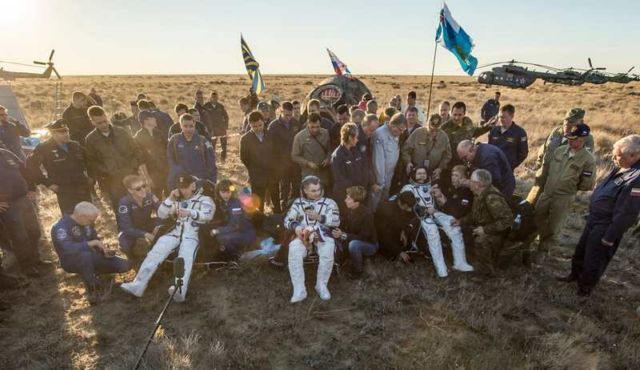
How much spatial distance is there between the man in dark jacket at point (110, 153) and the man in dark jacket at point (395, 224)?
4897 millimetres

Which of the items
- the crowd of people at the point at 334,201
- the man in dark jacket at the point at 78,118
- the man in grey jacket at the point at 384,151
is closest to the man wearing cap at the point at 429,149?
the crowd of people at the point at 334,201

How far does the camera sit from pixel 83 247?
207 inches

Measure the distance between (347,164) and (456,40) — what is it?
525cm

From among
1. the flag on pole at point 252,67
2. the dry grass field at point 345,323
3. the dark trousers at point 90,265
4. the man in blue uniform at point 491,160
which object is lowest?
the dry grass field at point 345,323

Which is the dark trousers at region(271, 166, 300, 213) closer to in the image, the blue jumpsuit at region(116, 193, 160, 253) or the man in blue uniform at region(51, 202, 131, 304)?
the blue jumpsuit at region(116, 193, 160, 253)

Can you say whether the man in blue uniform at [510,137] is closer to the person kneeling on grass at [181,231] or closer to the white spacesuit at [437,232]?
the white spacesuit at [437,232]

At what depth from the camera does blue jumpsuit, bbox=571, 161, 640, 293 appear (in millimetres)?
4496

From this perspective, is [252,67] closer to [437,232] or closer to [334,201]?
[334,201]

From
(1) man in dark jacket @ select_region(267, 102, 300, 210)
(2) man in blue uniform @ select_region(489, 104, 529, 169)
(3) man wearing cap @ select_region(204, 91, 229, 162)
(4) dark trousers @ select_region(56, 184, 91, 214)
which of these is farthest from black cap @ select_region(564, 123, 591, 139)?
(3) man wearing cap @ select_region(204, 91, 229, 162)

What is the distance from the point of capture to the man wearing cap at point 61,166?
615cm

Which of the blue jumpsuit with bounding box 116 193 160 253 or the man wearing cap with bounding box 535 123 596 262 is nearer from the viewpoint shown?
the man wearing cap with bounding box 535 123 596 262

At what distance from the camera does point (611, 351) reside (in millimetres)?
4391

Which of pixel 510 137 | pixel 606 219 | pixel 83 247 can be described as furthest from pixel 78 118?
pixel 606 219

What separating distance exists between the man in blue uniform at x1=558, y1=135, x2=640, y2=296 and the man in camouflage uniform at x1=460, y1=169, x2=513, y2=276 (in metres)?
1.07
